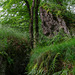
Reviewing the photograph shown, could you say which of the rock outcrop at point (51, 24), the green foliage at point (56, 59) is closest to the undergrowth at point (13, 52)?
the green foliage at point (56, 59)

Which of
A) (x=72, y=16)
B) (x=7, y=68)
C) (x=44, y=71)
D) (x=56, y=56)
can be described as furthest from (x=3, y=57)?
(x=72, y=16)

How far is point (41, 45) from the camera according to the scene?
456 centimetres

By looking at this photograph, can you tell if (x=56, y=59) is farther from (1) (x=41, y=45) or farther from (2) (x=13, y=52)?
(1) (x=41, y=45)

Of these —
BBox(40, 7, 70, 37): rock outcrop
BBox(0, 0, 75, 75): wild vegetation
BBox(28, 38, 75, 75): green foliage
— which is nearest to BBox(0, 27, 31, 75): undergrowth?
BBox(0, 0, 75, 75): wild vegetation

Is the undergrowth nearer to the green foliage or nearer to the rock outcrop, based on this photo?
the green foliage

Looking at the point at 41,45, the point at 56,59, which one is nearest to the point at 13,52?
the point at 41,45

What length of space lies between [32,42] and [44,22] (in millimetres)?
1584

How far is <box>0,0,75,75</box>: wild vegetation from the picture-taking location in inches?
91.0

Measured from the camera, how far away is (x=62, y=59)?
2359 millimetres

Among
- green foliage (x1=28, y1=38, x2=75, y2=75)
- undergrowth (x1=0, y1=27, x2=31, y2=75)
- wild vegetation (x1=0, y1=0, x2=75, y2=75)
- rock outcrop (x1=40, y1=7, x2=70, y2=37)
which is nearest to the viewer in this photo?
green foliage (x1=28, y1=38, x2=75, y2=75)

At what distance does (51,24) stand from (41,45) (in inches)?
55.4

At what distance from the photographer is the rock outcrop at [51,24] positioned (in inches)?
195

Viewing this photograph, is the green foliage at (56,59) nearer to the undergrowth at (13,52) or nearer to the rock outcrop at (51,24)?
the undergrowth at (13,52)

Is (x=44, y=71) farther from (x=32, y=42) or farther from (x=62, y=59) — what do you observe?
(x=32, y=42)
